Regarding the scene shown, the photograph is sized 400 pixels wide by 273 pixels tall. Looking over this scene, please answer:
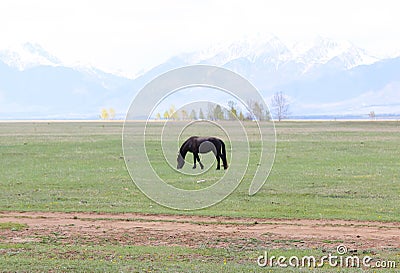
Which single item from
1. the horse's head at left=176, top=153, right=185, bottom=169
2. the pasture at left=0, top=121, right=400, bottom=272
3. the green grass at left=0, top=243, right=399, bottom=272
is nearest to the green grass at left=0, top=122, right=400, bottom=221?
the pasture at left=0, top=121, right=400, bottom=272

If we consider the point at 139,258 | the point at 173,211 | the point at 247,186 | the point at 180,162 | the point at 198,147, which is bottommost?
the point at 139,258

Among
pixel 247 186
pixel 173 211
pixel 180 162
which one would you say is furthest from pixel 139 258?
pixel 247 186

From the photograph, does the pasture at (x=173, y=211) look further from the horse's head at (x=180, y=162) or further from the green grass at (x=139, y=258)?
the horse's head at (x=180, y=162)

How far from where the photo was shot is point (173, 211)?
18.1 m

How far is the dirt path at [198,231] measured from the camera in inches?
534

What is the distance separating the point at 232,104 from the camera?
18875 millimetres

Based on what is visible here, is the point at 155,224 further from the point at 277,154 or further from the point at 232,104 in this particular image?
the point at 277,154

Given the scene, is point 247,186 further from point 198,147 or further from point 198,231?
point 198,231

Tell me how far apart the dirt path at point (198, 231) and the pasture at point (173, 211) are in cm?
4

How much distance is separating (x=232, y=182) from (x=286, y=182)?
7.50 feet

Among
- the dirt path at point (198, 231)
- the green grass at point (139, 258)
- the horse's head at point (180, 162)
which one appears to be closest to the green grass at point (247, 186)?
the horse's head at point (180, 162)

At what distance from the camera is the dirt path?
13.6 m

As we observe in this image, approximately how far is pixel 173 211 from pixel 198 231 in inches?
129

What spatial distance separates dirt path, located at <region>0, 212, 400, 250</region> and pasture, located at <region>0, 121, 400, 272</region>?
4 cm
